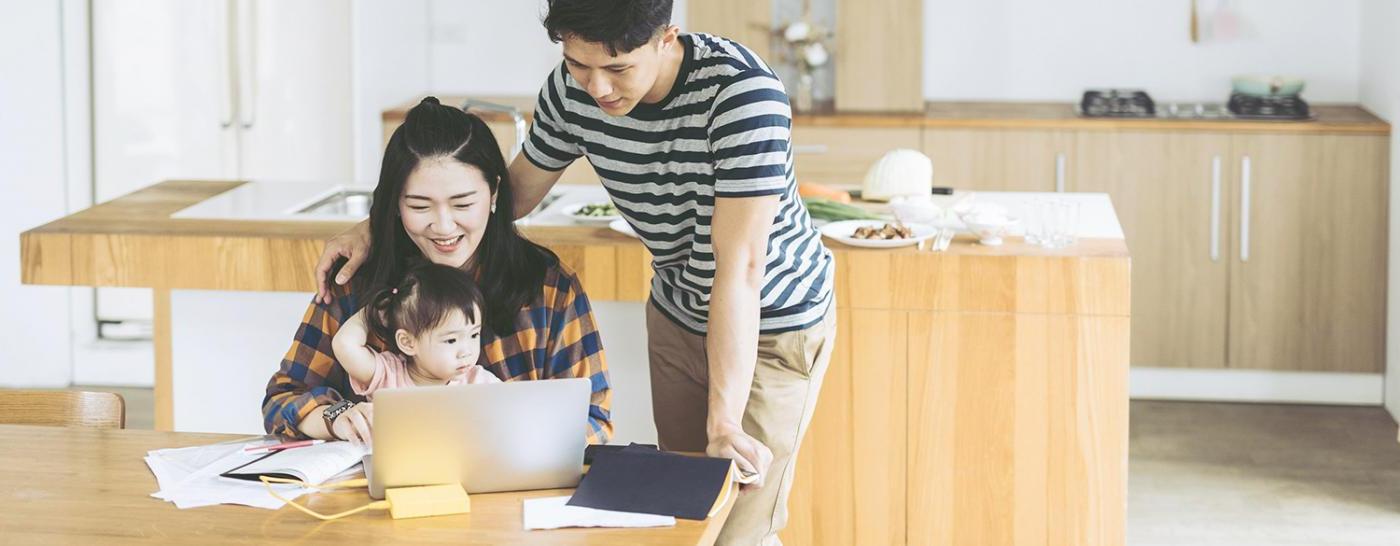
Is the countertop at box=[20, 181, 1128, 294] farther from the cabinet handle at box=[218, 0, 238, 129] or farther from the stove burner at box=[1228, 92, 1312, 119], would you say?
the stove burner at box=[1228, 92, 1312, 119]

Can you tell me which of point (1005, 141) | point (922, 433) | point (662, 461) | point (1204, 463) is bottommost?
point (1204, 463)

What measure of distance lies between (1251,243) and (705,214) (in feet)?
10.4

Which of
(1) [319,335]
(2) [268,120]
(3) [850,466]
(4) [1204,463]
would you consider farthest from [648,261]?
(2) [268,120]

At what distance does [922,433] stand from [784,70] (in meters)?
2.57

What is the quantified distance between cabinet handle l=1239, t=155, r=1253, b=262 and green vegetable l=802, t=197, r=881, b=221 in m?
1.88

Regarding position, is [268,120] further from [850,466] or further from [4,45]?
[850,466]

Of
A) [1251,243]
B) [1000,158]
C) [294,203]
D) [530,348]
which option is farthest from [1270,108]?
[530,348]

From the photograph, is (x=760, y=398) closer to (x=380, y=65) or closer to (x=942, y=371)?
(x=942, y=371)

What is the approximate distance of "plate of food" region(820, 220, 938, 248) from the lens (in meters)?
3.17

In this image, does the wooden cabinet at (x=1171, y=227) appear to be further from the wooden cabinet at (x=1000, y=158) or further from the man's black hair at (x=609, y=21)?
the man's black hair at (x=609, y=21)

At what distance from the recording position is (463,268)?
2.29m

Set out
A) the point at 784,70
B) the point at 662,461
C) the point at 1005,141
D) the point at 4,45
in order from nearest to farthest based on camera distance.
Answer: the point at 662,461, the point at 4,45, the point at 1005,141, the point at 784,70

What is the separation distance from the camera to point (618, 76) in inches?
79.6

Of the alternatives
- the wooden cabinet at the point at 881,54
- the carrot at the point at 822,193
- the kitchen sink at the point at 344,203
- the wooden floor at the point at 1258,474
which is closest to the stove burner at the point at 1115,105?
the wooden cabinet at the point at 881,54
